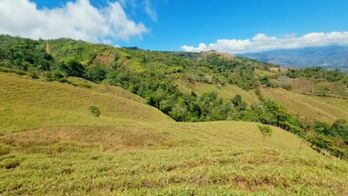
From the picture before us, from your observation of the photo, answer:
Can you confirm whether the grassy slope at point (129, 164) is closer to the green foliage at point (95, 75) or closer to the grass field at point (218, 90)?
the green foliage at point (95, 75)

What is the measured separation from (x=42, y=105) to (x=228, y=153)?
47.9 m

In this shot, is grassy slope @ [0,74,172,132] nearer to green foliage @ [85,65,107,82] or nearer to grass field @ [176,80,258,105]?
green foliage @ [85,65,107,82]

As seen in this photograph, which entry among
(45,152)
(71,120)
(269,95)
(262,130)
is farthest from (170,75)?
(45,152)

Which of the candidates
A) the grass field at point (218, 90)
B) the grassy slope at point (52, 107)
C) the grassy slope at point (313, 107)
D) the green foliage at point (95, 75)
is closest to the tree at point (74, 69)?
the green foliage at point (95, 75)

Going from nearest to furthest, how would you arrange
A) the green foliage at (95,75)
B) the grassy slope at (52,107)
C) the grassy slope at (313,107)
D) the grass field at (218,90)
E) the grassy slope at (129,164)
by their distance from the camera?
the grassy slope at (129,164) → the grassy slope at (52,107) → the green foliage at (95,75) → the grassy slope at (313,107) → the grass field at (218,90)

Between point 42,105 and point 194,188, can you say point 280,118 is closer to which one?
point 42,105

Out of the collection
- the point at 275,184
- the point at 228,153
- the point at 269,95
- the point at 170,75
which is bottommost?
the point at 269,95

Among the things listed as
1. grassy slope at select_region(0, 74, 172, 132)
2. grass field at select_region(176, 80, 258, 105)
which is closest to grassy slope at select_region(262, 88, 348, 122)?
grass field at select_region(176, 80, 258, 105)

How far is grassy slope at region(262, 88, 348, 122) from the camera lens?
165 meters

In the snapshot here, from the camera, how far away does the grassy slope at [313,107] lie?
542 feet

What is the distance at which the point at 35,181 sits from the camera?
698 inches

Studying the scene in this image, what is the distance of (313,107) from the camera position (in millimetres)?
178500

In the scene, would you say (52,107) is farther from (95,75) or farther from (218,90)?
(218,90)

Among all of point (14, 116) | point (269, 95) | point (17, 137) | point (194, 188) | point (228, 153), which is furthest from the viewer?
point (269, 95)
